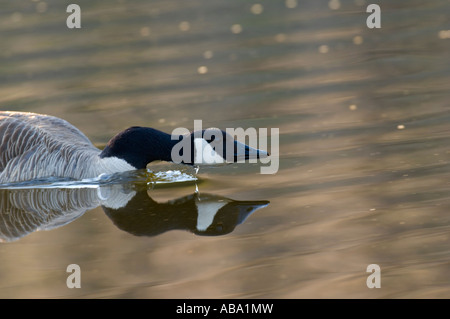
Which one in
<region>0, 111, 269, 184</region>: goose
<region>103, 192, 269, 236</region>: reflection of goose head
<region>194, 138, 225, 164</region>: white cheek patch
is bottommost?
<region>103, 192, 269, 236</region>: reflection of goose head

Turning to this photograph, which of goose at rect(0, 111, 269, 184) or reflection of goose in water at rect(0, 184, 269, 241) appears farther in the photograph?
goose at rect(0, 111, 269, 184)

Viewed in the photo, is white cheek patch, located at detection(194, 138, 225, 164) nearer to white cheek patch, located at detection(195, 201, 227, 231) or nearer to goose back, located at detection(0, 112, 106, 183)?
A: white cheek patch, located at detection(195, 201, 227, 231)

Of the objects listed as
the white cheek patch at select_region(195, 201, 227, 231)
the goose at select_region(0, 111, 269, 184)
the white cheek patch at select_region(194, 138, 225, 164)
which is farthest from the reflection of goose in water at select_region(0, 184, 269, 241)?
the white cheek patch at select_region(194, 138, 225, 164)

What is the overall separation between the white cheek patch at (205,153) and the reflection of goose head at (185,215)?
0.54 metres

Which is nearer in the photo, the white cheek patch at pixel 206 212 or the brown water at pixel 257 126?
the brown water at pixel 257 126

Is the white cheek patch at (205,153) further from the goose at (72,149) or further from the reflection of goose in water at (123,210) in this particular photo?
the reflection of goose in water at (123,210)

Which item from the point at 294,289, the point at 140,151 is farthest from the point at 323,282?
the point at 140,151

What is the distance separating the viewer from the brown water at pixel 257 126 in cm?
658

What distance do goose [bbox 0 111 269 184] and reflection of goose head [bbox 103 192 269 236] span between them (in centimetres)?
72

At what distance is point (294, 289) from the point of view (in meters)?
6.18

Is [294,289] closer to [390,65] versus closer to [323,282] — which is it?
[323,282]

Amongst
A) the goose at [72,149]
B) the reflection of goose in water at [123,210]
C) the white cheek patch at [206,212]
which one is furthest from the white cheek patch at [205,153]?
the white cheek patch at [206,212]

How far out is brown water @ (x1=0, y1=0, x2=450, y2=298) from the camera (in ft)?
21.6

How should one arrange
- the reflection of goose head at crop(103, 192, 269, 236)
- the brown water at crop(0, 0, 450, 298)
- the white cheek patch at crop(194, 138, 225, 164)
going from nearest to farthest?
1. the brown water at crop(0, 0, 450, 298)
2. the reflection of goose head at crop(103, 192, 269, 236)
3. the white cheek patch at crop(194, 138, 225, 164)
